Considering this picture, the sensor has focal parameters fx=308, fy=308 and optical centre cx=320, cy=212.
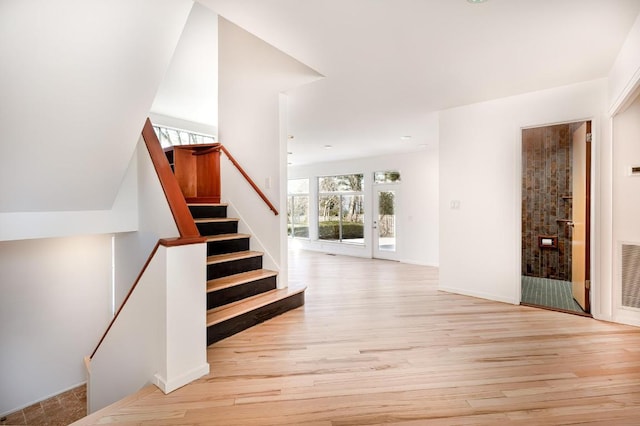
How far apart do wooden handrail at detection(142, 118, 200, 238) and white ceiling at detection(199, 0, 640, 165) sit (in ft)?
4.44

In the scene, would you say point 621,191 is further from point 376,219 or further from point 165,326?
point 376,219

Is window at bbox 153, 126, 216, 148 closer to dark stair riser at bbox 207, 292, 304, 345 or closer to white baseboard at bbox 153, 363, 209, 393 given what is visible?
dark stair riser at bbox 207, 292, 304, 345

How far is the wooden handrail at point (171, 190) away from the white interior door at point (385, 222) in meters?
A: 5.91

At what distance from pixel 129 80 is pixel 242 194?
209 centimetres

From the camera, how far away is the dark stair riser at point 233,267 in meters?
3.32

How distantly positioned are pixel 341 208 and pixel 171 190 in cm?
668

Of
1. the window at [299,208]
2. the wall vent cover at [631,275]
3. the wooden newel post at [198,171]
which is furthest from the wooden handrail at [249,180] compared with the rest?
the window at [299,208]

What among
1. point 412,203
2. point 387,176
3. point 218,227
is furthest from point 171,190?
point 387,176

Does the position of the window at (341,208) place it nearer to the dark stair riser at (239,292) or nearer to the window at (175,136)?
the window at (175,136)

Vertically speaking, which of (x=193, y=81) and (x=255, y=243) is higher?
(x=193, y=81)

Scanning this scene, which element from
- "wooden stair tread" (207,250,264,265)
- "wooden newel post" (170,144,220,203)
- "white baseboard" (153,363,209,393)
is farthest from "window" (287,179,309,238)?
"white baseboard" (153,363,209,393)

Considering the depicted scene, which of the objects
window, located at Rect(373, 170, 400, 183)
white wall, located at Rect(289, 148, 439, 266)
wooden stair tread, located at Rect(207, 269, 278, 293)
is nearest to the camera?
wooden stair tread, located at Rect(207, 269, 278, 293)

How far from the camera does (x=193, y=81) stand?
17.2 ft

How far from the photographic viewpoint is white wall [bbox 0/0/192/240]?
1.82 m
